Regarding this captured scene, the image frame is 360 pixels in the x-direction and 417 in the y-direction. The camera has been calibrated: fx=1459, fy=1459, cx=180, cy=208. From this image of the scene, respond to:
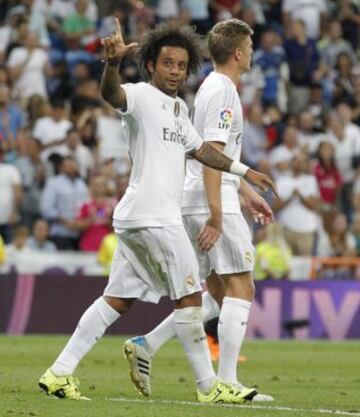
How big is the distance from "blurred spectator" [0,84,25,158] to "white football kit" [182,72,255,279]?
35.3ft

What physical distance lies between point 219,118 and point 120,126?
40.3ft

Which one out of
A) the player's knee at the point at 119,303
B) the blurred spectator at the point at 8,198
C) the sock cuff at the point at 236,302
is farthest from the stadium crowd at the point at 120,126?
the player's knee at the point at 119,303

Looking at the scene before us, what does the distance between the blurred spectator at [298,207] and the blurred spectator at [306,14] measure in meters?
4.47

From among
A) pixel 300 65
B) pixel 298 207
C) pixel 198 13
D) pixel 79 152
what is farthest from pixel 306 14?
pixel 79 152

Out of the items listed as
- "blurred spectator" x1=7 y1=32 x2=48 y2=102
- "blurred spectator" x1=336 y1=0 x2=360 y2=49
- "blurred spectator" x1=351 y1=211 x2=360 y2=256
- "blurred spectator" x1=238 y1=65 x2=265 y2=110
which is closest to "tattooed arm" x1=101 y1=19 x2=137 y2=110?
"blurred spectator" x1=351 y1=211 x2=360 y2=256

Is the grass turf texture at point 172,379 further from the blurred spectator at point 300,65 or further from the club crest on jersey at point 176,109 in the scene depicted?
the blurred spectator at point 300,65

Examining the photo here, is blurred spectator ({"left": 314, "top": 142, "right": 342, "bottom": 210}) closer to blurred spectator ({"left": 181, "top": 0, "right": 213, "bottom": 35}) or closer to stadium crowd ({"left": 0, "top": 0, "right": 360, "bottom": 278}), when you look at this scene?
stadium crowd ({"left": 0, "top": 0, "right": 360, "bottom": 278})

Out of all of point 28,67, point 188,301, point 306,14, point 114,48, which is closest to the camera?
point 114,48

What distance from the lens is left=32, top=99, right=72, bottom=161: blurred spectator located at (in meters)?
21.4

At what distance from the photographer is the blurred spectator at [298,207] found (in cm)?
2120

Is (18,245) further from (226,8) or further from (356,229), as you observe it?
(226,8)

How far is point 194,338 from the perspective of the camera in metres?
9.52

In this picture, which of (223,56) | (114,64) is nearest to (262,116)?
(223,56)

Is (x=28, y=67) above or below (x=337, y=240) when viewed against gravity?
above
